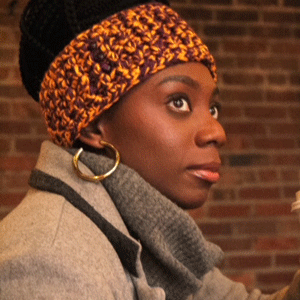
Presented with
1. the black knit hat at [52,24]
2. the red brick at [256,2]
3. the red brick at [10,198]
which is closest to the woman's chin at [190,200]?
the black knit hat at [52,24]

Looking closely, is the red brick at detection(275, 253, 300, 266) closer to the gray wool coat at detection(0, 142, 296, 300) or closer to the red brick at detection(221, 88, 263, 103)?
the red brick at detection(221, 88, 263, 103)

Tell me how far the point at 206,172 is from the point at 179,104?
0.13 meters

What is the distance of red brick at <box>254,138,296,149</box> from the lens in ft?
7.63

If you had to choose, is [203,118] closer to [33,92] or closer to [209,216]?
[33,92]

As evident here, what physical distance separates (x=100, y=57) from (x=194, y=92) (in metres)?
0.18

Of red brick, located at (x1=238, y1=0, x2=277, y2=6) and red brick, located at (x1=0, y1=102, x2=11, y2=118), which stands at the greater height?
red brick, located at (x1=238, y1=0, x2=277, y2=6)

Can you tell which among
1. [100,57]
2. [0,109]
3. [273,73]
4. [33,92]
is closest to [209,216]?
[273,73]

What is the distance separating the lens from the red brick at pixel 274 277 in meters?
2.26

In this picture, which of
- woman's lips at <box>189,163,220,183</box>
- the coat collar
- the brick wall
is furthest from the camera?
the brick wall

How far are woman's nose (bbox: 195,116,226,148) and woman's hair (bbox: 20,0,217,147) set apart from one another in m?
0.13

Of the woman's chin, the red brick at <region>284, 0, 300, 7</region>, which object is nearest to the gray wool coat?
the woman's chin

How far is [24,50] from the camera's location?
1.18 m

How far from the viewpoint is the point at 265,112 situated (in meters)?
2.34

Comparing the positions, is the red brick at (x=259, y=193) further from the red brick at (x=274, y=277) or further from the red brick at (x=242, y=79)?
the red brick at (x=242, y=79)
